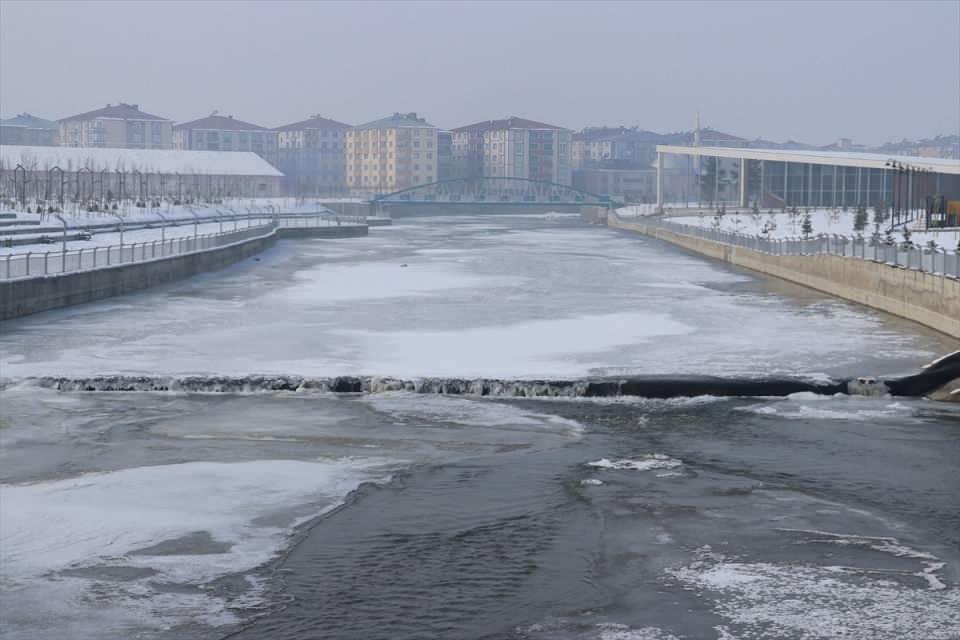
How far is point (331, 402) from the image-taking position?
23.7 meters

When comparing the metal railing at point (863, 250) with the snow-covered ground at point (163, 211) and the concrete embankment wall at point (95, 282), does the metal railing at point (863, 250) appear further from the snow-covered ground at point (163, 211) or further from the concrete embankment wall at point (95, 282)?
the snow-covered ground at point (163, 211)

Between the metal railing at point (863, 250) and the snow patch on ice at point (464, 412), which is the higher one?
the metal railing at point (863, 250)

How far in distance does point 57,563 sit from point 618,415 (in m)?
10.6

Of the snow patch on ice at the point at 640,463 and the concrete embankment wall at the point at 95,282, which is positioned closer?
the snow patch on ice at the point at 640,463

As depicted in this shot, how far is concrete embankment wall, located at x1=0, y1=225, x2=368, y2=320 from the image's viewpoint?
34.9m

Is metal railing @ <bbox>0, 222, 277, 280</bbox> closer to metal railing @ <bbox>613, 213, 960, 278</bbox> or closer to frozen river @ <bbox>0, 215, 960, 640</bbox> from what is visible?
frozen river @ <bbox>0, 215, 960, 640</bbox>

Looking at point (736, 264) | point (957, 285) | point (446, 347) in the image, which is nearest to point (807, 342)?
point (957, 285)

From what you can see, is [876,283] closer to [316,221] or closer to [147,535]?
[147,535]

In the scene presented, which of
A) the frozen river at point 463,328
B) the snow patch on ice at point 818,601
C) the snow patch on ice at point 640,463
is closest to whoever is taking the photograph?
the snow patch on ice at point 818,601

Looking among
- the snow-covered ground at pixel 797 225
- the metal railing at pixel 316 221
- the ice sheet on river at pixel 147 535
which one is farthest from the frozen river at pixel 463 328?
the metal railing at pixel 316 221

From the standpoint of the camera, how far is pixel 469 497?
56.5 ft

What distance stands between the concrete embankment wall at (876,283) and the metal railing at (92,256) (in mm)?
21511

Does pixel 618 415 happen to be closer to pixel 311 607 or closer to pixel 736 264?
pixel 311 607

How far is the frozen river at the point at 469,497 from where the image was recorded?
12898 mm
